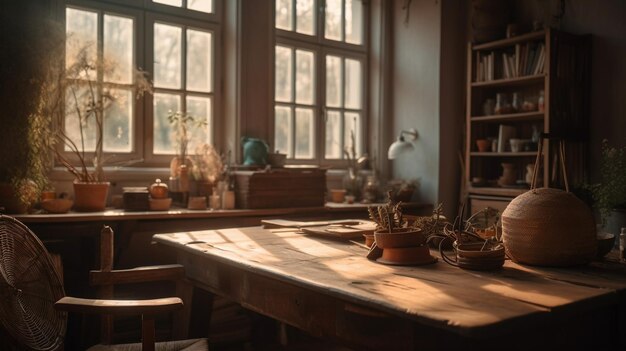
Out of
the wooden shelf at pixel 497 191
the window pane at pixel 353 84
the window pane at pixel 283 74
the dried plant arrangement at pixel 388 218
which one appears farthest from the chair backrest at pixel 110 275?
the window pane at pixel 353 84

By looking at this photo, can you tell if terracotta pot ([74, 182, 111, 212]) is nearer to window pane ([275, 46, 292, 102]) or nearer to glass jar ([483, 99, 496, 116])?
window pane ([275, 46, 292, 102])

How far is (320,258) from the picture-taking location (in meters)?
2.07

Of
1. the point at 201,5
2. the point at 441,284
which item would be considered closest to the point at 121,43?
the point at 201,5

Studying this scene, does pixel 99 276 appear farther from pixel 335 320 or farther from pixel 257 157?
pixel 257 157

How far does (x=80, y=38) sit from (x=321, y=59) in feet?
7.23

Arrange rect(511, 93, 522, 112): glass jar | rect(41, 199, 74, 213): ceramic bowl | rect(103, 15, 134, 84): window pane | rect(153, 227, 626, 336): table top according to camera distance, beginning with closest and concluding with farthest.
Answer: rect(153, 227, 626, 336): table top < rect(41, 199, 74, 213): ceramic bowl < rect(103, 15, 134, 84): window pane < rect(511, 93, 522, 112): glass jar

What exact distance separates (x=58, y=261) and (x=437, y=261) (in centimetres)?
223

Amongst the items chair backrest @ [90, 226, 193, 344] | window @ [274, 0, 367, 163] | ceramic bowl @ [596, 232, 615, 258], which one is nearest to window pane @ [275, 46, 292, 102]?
window @ [274, 0, 367, 163]

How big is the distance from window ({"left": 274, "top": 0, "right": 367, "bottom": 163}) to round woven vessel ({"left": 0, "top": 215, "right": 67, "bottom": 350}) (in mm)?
3171

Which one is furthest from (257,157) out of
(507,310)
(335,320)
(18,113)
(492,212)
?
(507,310)

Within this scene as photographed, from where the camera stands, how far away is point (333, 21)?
5.57 meters

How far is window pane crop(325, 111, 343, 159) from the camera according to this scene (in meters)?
5.55

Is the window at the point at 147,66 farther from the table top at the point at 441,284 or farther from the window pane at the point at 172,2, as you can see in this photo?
the table top at the point at 441,284

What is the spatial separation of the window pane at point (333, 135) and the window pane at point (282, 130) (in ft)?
1.52
